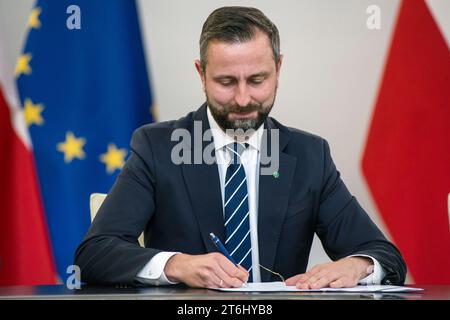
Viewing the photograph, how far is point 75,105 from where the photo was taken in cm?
372

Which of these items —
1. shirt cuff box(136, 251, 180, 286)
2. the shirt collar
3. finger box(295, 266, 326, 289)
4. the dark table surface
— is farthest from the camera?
the shirt collar

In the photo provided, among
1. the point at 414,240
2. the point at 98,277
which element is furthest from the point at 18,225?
the point at 414,240

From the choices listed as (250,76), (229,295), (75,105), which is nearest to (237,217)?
(250,76)

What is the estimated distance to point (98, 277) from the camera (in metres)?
2.33

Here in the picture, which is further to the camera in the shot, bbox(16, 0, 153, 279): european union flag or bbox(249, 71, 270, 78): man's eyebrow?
bbox(16, 0, 153, 279): european union flag

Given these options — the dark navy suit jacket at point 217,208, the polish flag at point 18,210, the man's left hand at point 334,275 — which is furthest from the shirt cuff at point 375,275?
the polish flag at point 18,210

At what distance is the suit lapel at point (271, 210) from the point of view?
8.74 ft

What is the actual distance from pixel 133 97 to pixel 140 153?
1072 millimetres

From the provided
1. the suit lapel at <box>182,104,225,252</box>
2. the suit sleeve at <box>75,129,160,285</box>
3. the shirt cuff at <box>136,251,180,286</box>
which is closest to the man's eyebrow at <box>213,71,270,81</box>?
the suit lapel at <box>182,104,225,252</box>

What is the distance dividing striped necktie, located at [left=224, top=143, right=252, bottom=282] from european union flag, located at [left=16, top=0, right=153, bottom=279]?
3.73 feet

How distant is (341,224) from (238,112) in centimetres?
54

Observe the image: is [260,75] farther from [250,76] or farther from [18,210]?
[18,210]

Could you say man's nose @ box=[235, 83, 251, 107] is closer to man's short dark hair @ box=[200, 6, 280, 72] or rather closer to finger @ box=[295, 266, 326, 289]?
Result: man's short dark hair @ box=[200, 6, 280, 72]

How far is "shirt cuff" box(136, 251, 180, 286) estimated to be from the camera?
2.25 m
